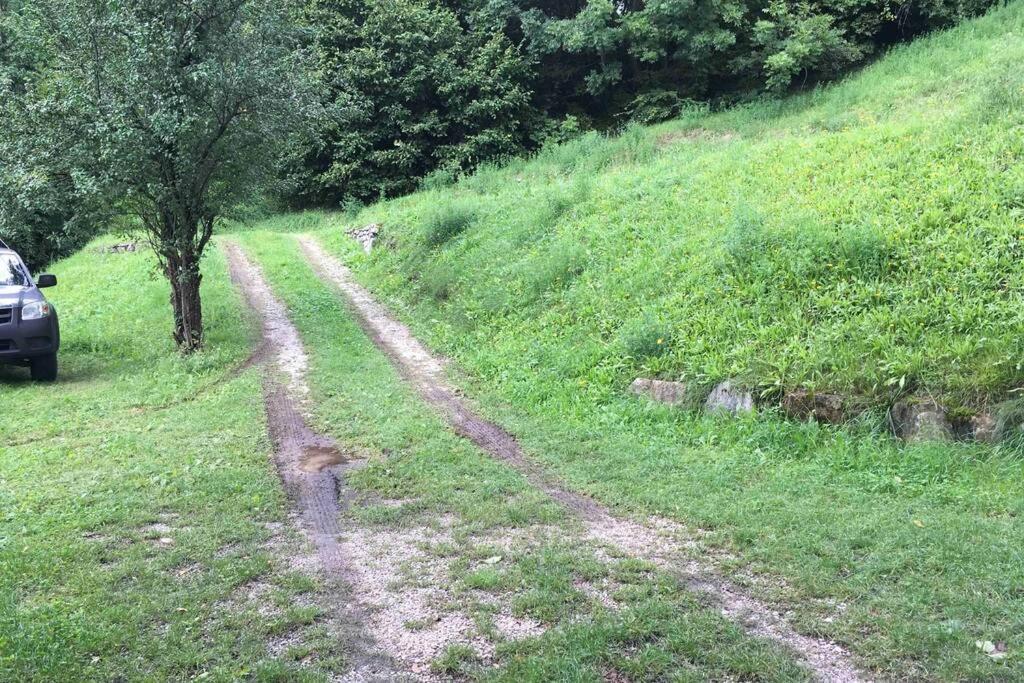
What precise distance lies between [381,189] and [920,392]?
24.8 m

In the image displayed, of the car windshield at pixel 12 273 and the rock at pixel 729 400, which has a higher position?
the car windshield at pixel 12 273

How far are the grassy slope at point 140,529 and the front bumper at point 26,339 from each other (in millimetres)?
A: 547

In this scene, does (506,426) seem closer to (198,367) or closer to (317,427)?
(317,427)

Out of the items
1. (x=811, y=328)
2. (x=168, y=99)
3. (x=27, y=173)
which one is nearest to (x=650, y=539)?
(x=811, y=328)

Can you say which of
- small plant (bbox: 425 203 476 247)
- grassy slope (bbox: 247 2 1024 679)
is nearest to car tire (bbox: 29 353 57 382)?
grassy slope (bbox: 247 2 1024 679)

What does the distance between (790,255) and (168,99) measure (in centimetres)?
1000

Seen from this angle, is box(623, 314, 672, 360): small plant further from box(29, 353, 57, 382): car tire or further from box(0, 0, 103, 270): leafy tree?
box(29, 353, 57, 382): car tire

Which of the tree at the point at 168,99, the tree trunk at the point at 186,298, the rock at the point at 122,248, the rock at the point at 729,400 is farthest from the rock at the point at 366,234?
the rock at the point at 729,400

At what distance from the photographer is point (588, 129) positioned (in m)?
29.3

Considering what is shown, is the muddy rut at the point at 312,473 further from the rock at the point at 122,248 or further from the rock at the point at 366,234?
the rock at the point at 122,248

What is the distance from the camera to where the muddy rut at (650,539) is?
168 inches

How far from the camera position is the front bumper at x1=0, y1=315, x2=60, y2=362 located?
11.8 m

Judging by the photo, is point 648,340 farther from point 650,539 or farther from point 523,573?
point 523,573

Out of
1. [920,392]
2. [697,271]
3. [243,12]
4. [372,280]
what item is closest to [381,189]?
[372,280]
